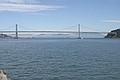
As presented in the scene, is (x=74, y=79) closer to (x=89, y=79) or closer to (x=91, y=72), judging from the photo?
(x=89, y=79)

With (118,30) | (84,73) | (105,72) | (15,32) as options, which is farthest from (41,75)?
(118,30)

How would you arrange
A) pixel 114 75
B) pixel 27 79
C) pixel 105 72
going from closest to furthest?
1. pixel 27 79
2. pixel 114 75
3. pixel 105 72

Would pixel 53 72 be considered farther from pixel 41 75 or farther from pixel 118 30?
pixel 118 30

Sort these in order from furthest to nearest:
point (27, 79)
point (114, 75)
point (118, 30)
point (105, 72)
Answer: point (118, 30) → point (105, 72) → point (114, 75) → point (27, 79)

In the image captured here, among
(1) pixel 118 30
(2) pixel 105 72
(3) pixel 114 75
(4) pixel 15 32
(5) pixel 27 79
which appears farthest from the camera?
(1) pixel 118 30

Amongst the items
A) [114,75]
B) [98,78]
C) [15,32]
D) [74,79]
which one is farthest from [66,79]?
[15,32]

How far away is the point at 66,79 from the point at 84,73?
9.61ft

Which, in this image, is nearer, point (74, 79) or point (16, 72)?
point (74, 79)

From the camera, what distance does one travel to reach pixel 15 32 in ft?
499

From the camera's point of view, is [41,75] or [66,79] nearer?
[66,79]

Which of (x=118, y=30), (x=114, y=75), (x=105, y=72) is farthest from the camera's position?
(x=118, y=30)

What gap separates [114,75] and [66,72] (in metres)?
4.08

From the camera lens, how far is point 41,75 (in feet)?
74.0

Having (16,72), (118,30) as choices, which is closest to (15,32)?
(118,30)
